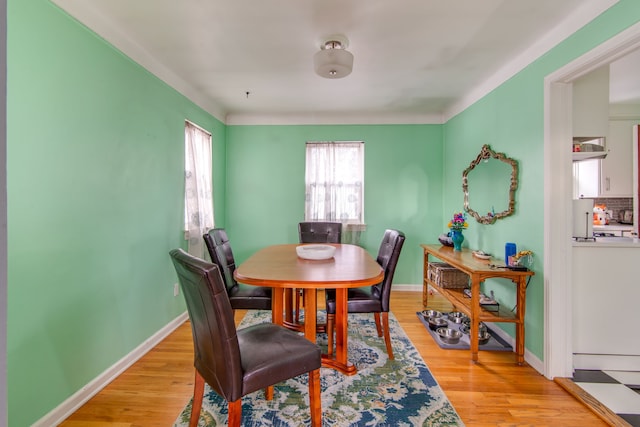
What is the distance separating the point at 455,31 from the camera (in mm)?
2154

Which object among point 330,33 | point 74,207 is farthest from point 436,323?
point 74,207

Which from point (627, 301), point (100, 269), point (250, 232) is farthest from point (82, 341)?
point (627, 301)

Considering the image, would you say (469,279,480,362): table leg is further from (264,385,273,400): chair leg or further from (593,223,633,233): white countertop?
(593,223,633,233): white countertop

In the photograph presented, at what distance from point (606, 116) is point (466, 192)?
4.65ft

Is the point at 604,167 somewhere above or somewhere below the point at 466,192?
above

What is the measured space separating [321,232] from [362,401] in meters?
1.86

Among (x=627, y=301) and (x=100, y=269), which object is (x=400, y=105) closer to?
(x=627, y=301)

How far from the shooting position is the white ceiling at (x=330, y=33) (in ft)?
6.15

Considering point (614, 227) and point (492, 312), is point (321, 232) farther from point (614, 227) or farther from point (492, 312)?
point (614, 227)

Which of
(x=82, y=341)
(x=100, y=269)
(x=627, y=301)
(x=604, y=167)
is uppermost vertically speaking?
(x=604, y=167)

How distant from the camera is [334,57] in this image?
7.20 ft

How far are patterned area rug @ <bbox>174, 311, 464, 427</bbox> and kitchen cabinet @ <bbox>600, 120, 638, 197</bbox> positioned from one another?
11.1ft

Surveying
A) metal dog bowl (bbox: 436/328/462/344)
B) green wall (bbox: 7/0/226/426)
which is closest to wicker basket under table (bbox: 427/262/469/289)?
metal dog bowl (bbox: 436/328/462/344)

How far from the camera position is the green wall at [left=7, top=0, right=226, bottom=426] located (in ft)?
4.85
